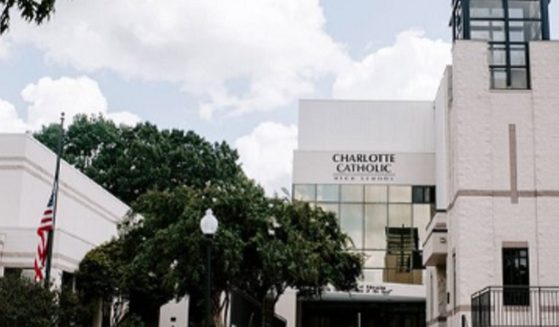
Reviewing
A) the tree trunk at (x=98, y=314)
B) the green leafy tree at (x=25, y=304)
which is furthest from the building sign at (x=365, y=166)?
the green leafy tree at (x=25, y=304)

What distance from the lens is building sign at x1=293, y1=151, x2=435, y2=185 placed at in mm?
56250

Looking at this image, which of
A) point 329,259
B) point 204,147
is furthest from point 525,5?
point 204,147

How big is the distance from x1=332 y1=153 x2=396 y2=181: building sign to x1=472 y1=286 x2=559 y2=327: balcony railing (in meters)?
29.6

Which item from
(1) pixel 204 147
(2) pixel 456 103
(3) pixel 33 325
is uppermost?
(1) pixel 204 147

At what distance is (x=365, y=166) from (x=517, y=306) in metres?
30.2

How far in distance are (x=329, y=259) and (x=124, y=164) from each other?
3025cm

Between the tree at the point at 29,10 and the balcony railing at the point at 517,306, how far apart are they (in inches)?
668

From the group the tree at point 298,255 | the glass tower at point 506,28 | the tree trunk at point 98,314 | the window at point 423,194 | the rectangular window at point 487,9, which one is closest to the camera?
the glass tower at point 506,28

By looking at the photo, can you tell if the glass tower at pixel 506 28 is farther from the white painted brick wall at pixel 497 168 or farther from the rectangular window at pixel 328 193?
the rectangular window at pixel 328 193

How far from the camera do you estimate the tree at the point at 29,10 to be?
35.5 ft

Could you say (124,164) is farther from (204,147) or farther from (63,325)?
(63,325)

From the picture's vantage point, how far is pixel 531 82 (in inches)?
1141

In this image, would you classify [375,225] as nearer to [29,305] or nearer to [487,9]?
[487,9]

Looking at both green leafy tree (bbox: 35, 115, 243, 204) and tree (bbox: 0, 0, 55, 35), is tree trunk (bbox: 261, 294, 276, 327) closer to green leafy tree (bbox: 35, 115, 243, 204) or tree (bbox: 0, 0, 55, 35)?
green leafy tree (bbox: 35, 115, 243, 204)
